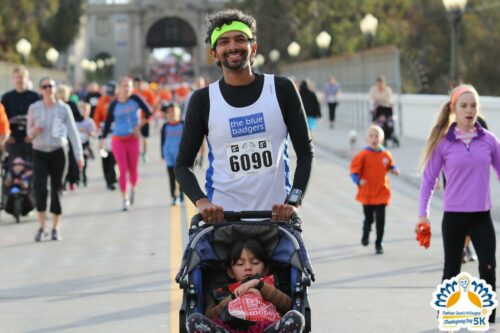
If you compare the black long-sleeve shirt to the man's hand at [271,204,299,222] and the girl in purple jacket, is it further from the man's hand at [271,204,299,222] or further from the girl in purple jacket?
the girl in purple jacket

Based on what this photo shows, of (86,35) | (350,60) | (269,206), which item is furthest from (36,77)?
(86,35)

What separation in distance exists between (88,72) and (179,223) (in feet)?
306

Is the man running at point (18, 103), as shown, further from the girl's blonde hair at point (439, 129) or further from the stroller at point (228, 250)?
the stroller at point (228, 250)

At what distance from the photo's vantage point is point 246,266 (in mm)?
7195

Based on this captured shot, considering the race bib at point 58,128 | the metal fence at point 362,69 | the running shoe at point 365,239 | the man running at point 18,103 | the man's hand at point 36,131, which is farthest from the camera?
the metal fence at point 362,69

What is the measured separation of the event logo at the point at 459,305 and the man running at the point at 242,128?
3.89ft

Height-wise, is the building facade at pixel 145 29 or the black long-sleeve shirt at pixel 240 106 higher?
the building facade at pixel 145 29

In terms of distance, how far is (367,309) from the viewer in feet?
33.3

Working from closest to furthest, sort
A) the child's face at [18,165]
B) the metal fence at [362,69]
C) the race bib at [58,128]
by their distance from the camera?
the race bib at [58,128] → the child's face at [18,165] → the metal fence at [362,69]

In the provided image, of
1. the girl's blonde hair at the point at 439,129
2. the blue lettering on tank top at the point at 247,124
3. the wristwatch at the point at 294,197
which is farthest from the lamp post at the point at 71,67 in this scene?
the wristwatch at the point at 294,197

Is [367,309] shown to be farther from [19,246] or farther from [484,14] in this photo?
[484,14]

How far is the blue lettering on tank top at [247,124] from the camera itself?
7.27 metres

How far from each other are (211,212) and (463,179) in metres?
2.43

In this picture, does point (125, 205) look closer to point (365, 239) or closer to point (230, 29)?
point (365, 239)
